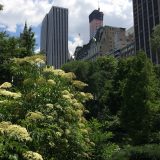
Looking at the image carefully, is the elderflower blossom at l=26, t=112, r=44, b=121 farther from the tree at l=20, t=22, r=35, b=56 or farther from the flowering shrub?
the tree at l=20, t=22, r=35, b=56

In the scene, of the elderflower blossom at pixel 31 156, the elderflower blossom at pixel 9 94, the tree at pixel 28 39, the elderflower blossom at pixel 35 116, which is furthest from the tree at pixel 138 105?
the elderflower blossom at pixel 31 156

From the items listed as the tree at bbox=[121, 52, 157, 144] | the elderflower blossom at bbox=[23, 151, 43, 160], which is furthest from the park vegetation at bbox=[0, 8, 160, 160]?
the tree at bbox=[121, 52, 157, 144]

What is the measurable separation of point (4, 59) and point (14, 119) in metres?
17.6

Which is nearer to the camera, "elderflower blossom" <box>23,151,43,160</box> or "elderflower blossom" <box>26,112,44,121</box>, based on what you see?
"elderflower blossom" <box>23,151,43,160</box>

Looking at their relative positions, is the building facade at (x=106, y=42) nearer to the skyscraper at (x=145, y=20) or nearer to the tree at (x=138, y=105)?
the skyscraper at (x=145, y=20)

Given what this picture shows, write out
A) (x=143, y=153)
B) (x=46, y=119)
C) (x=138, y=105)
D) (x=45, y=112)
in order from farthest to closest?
(x=138, y=105)
(x=143, y=153)
(x=45, y=112)
(x=46, y=119)

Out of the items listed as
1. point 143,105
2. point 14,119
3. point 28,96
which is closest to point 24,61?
point 28,96

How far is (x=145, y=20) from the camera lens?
478 feet

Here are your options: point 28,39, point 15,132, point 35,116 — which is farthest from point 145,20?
point 15,132

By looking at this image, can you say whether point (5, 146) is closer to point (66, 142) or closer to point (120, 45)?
point (66, 142)

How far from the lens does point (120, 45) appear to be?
181m

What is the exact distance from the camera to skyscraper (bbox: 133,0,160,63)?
460 feet

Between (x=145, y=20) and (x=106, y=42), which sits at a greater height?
(x=106, y=42)

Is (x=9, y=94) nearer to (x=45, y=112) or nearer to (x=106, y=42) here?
(x=45, y=112)
